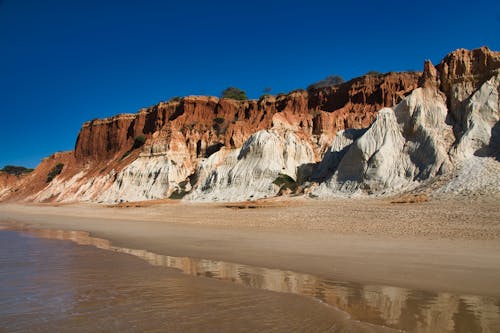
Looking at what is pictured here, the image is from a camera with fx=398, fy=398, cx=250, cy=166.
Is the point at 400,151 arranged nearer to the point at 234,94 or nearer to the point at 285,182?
the point at 285,182

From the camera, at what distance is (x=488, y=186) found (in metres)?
20.4

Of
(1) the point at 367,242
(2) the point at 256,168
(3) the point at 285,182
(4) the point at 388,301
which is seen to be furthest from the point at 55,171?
(4) the point at 388,301

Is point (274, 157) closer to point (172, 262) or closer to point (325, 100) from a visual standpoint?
point (325, 100)

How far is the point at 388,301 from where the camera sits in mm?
6238

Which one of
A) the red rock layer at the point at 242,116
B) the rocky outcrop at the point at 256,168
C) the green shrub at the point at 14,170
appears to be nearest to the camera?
the rocky outcrop at the point at 256,168

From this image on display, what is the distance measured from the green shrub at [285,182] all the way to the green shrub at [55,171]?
5501 cm

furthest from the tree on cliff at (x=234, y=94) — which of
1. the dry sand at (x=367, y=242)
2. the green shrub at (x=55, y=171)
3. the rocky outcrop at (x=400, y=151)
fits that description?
the dry sand at (x=367, y=242)

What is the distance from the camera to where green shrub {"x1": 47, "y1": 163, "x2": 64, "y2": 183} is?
75.2m

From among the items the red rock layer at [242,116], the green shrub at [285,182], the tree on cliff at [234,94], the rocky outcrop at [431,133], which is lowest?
the green shrub at [285,182]

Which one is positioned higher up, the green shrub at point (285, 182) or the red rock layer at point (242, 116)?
the red rock layer at point (242, 116)

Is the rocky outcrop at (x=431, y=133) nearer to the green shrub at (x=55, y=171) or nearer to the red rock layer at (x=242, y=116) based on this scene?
the red rock layer at (x=242, y=116)

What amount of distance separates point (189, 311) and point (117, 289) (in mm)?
2148

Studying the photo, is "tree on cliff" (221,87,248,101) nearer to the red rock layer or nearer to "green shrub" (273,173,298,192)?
the red rock layer

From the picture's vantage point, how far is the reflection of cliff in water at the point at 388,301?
16.9 feet
